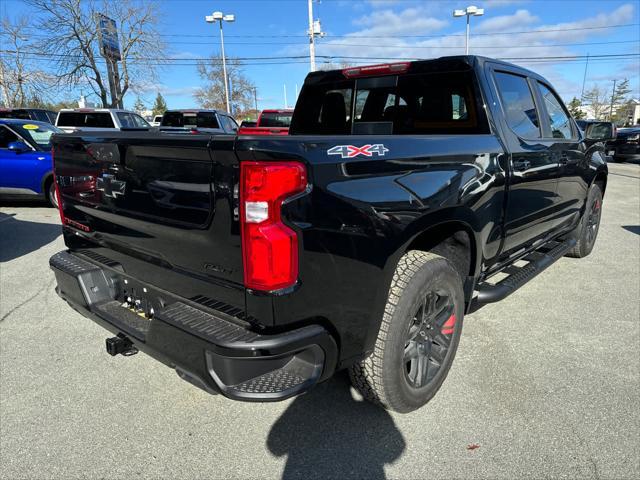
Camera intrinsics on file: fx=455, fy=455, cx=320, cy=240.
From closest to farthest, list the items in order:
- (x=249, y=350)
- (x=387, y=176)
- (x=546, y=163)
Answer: (x=249, y=350)
(x=387, y=176)
(x=546, y=163)

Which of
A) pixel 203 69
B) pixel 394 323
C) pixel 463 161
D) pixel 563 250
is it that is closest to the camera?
pixel 394 323

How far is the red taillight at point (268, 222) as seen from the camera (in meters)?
1.72

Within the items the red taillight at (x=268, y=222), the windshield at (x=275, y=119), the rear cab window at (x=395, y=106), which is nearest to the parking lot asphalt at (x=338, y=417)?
the red taillight at (x=268, y=222)

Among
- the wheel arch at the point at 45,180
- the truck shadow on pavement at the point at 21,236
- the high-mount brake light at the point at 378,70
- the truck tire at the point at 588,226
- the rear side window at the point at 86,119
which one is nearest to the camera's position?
the high-mount brake light at the point at 378,70

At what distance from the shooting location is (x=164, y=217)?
2111mm

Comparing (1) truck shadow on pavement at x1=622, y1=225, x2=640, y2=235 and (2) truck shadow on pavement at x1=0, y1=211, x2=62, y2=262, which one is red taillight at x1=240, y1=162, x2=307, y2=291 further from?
(1) truck shadow on pavement at x1=622, y1=225, x2=640, y2=235

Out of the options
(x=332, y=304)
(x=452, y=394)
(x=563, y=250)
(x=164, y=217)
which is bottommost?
(x=452, y=394)

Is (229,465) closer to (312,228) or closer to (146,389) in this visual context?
(146,389)

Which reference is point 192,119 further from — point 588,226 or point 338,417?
point 338,417

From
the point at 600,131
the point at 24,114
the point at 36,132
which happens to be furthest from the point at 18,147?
the point at 24,114

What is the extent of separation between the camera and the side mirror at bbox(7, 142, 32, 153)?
26.7 ft

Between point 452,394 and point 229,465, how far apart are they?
1371 millimetres

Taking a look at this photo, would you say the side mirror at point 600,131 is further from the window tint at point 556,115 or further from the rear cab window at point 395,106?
the rear cab window at point 395,106

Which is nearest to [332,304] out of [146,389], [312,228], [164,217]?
[312,228]
